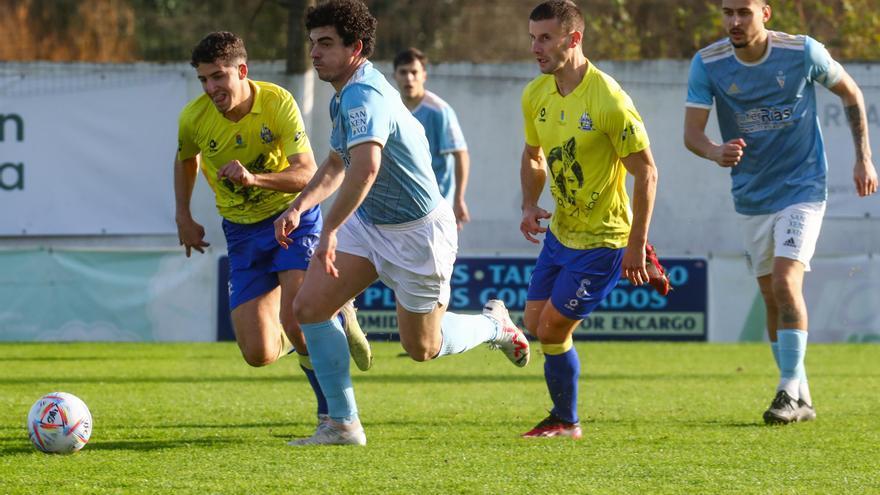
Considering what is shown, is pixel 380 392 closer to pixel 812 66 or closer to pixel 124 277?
pixel 812 66

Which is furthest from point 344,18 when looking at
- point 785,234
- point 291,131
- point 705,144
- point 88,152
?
point 88,152

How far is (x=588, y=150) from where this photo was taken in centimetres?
648

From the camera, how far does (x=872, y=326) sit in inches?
537

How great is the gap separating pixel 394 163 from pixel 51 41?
41.2 ft

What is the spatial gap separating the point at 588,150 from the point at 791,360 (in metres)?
1.64

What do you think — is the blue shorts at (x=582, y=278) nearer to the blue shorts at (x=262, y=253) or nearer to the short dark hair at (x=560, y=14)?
the short dark hair at (x=560, y=14)

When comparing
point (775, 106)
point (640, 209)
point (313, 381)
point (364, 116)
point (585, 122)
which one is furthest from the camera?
point (775, 106)

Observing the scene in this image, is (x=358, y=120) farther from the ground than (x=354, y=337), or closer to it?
farther from the ground

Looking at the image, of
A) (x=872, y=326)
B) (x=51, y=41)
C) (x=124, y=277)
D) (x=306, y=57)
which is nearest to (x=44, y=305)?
(x=124, y=277)

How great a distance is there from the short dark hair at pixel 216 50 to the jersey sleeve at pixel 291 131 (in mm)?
350

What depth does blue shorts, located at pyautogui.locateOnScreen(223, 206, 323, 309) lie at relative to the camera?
6895 mm

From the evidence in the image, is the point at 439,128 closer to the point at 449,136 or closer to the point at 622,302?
the point at 449,136

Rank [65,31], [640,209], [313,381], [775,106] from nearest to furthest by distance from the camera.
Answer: [640,209], [313,381], [775,106], [65,31]

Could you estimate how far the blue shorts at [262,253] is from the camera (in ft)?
22.6
